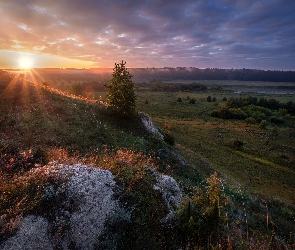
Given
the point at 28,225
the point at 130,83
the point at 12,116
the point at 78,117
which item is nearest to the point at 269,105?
the point at 130,83

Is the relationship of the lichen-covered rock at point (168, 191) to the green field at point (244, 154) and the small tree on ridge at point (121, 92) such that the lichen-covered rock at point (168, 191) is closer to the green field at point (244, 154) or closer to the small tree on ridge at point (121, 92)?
the green field at point (244, 154)

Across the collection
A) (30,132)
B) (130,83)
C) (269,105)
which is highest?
(130,83)

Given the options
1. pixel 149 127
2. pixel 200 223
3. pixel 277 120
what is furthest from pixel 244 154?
pixel 277 120

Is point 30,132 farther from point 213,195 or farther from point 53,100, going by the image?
point 213,195

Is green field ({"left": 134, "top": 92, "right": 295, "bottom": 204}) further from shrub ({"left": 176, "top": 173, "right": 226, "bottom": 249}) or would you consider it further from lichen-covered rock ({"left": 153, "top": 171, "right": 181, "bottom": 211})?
shrub ({"left": 176, "top": 173, "right": 226, "bottom": 249})

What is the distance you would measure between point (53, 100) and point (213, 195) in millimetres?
23441

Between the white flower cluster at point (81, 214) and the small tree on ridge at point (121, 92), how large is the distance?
19.0 meters

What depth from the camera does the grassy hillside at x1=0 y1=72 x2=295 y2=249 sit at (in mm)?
7863

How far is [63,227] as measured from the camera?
712 centimetres

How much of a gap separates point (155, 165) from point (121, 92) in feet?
43.1

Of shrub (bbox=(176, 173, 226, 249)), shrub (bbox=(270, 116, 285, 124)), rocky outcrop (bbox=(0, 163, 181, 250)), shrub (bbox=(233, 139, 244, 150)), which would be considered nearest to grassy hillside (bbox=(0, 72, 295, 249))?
shrub (bbox=(176, 173, 226, 249))

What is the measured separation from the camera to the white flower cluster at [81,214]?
658 cm

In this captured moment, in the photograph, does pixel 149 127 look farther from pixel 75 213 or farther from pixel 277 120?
pixel 277 120

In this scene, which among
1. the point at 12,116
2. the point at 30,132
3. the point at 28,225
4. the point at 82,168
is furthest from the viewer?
the point at 12,116
